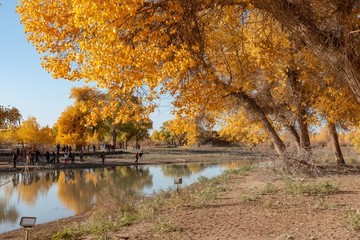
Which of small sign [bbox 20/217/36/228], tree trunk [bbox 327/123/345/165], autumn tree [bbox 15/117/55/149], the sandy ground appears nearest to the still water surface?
the sandy ground

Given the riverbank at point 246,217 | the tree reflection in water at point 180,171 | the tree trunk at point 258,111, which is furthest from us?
the tree reflection in water at point 180,171

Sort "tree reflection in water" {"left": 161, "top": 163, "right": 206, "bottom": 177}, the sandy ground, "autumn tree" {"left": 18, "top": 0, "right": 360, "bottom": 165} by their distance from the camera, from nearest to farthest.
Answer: "autumn tree" {"left": 18, "top": 0, "right": 360, "bottom": 165} → the sandy ground → "tree reflection in water" {"left": 161, "top": 163, "right": 206, "bottom": 177}

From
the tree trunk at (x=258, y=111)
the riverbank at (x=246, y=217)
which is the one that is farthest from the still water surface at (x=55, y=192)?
the tree trunk at (x=258, y=111)

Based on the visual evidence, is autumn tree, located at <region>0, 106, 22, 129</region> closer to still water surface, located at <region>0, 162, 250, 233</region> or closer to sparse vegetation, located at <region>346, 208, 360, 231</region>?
Answer: still water surface, located at <region>0, 162, 250, 233</region>

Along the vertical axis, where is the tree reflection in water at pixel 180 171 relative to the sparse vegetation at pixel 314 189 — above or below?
below

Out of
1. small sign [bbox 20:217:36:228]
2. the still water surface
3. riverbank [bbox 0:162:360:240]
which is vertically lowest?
the still water surface

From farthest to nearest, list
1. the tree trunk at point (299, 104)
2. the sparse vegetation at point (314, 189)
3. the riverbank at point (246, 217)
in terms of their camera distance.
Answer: the tree trunk at point (299, 104) → the sparse vegetation at point (314, 189) → the riverbank at point (246, 217)

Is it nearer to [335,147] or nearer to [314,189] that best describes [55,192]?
[335,147]

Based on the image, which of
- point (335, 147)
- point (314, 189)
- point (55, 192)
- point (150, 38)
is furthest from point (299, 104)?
point (55, 192)

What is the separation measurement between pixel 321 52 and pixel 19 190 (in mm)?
23895

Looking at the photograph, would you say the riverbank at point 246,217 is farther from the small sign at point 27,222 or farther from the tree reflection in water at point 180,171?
the tree reflection in water at point 180,171

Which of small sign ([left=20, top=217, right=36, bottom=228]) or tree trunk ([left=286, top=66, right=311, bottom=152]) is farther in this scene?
tree trunk ([left=286, top=66, right=311, bottom=152])

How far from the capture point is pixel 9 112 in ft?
176

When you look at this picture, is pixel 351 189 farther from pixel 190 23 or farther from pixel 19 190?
pixel 19 190
